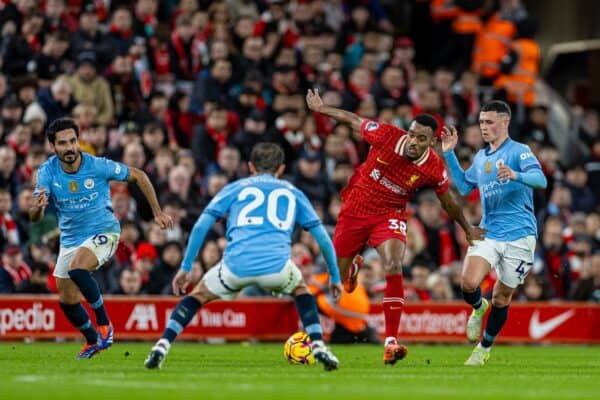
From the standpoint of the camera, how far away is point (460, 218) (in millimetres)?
14852

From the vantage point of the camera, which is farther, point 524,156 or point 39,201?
point 524,156

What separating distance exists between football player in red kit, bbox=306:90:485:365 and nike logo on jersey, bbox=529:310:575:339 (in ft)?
20.9

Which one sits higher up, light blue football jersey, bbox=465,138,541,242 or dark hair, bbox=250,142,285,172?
dark hair, bbox=250,142,285,172

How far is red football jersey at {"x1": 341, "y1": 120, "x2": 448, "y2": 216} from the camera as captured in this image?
593 inches

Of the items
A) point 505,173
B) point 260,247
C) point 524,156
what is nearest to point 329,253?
point 260,247

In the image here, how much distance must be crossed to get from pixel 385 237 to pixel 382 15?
1383cm

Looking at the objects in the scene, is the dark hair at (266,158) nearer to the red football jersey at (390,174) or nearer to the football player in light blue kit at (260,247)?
the football player in light blue kit at (260,247)

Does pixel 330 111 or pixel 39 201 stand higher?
pixel 330 111

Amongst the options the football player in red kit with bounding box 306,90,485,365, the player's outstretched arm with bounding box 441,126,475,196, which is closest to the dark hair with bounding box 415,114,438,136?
the football player in red kit with bounding box 306,90,485,365

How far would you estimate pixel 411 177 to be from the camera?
1514cm

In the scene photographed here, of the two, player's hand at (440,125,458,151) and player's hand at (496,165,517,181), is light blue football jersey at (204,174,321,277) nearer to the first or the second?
player's hand at (496,165,517,181)

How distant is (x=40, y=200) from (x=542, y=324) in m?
9.83

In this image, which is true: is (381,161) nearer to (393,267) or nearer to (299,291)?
(393,267)

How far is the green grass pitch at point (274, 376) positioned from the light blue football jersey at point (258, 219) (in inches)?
38.6
